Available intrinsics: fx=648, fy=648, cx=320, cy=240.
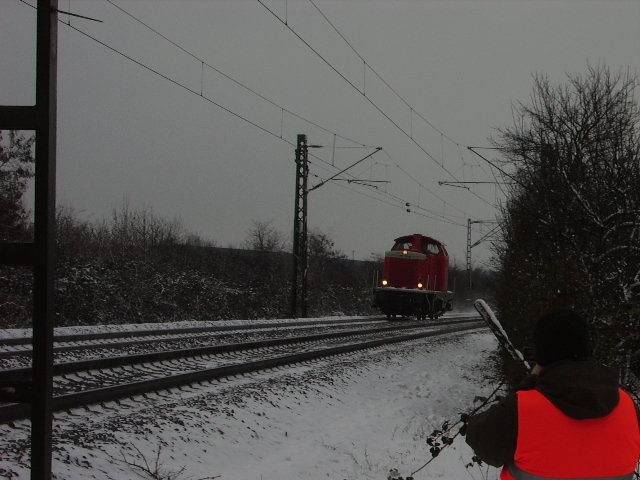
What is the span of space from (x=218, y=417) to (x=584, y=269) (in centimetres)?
495

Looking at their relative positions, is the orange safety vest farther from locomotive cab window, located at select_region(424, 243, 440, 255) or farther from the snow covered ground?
locomotive cab window, located at select_region(424, 243, 440, 255)

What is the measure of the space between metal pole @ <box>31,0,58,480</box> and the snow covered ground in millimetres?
2008

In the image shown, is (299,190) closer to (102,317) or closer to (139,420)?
(102,317)

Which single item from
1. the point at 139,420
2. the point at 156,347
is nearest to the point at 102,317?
the point at 156,347

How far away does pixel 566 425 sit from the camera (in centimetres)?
204

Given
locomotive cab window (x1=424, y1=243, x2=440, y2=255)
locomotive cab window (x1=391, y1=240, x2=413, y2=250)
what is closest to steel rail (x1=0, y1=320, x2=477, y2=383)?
locomotive cab window (x1=391, y1=240, x2=413, y2=250)

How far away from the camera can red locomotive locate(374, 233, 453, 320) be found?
28.1 metres

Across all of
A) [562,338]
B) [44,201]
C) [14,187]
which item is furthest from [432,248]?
[562,338]

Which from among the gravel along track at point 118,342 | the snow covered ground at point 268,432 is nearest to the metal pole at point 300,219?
the gravel along track at point 118,342

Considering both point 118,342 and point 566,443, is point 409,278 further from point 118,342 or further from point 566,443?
point 566,443

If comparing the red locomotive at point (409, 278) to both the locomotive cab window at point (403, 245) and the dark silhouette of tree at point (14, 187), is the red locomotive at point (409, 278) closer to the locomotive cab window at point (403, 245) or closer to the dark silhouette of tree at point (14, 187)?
the locomotive cab window at point (403, 245)

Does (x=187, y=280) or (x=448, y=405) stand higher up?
(x=187, y=280)

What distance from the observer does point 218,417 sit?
716cm

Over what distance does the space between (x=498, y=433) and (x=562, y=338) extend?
0.38m
